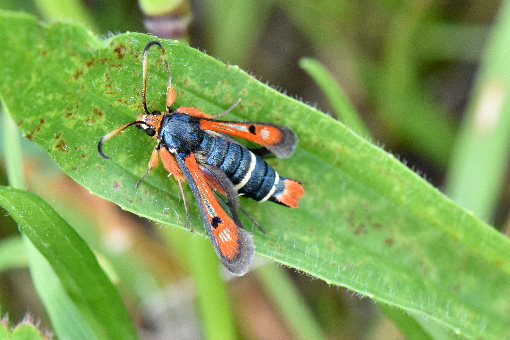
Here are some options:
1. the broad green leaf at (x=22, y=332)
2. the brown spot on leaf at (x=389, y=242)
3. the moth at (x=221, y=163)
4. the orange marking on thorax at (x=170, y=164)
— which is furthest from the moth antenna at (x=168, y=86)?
the brown spot on leaf at (x=389, y=242)

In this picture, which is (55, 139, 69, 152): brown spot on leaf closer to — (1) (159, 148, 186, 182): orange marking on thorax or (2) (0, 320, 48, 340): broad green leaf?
(1) (159, 148, 186, 182): orange marking on thorax

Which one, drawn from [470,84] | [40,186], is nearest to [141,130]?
[40,186]

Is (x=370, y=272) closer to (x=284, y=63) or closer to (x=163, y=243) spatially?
(x=163, y=243)

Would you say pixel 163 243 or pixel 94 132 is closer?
pixel 94 132

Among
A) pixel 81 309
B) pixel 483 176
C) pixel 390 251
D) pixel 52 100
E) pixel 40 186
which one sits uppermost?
pixel 483 176

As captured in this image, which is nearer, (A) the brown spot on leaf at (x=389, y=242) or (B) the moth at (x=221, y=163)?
(B) the moth at (x=221, y=163)

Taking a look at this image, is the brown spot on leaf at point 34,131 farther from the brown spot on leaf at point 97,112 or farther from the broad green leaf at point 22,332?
the broad green leaf at point 22,332

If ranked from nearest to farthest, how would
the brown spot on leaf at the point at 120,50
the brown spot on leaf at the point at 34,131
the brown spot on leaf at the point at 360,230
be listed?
the brown spot on leaf at the point at 34,131, the brown spot on leaf at the point at 120,50, the brown spot on leaf at the point at 360,230

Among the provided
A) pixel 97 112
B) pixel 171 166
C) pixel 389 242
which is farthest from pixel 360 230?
pixel 97 112
